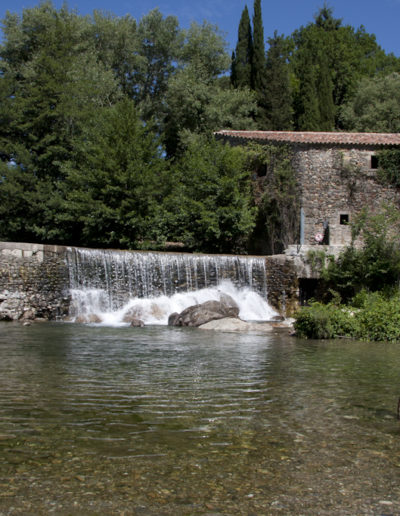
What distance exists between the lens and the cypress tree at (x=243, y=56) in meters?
39.0

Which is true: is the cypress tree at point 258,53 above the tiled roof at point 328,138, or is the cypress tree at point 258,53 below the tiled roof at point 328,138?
above

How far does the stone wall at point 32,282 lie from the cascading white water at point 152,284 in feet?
1.42

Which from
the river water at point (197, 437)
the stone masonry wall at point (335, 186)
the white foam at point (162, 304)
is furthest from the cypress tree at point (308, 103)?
the river water at point (197, 437)

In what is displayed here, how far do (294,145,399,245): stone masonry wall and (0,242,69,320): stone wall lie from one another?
12.9m

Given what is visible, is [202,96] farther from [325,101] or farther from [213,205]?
[213,205]

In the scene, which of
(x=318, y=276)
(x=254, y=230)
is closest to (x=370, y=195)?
(x=254, y=230)

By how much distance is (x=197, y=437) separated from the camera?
4574mm

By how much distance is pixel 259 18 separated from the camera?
3994 centimetres

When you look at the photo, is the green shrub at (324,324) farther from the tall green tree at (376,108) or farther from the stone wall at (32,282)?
the tall green tree at (376,108)

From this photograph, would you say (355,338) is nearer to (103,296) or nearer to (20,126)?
(103,296)

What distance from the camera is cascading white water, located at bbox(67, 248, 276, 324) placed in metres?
18.4

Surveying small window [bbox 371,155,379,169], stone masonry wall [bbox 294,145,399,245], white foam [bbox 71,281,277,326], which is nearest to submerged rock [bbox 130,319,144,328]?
white foam [bbox 71,281,277,326]

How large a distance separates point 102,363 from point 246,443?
15.2 feet

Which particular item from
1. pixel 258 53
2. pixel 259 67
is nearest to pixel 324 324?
pixel 259 67
